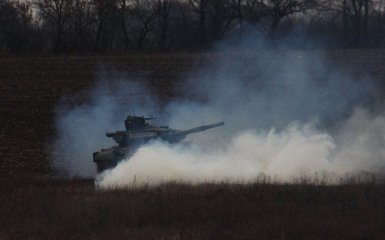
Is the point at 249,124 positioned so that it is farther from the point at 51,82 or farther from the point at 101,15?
the point at 101,15

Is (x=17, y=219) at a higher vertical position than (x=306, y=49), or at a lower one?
lower

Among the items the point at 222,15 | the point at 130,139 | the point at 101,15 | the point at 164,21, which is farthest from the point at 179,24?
the point at 130,139

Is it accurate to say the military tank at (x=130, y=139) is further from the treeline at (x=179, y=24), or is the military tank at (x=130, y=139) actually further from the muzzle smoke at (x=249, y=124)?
the treeline at (x=179, y=24)

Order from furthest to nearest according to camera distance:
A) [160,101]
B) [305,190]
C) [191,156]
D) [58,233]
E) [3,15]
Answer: [3,15] < [160,101] < [191,156] < [305,190] < [58,233]

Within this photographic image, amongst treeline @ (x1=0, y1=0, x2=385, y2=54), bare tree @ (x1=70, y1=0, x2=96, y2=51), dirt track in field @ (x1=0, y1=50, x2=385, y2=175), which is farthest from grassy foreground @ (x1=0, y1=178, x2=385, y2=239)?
bare tree @ (x1=70, y1=0, x2=96, y2=51)

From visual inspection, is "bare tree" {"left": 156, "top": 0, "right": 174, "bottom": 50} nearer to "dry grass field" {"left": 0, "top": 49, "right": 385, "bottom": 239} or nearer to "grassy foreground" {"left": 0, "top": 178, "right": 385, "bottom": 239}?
"dry grass field" {"left": 0, "top": 49, "right": 385, "bottom": 239}

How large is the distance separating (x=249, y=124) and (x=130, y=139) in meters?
10.9

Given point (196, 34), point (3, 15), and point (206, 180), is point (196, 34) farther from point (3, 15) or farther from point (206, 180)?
point (3, 15)

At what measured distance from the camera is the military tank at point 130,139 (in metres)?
20.7

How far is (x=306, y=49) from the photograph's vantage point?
111 ft

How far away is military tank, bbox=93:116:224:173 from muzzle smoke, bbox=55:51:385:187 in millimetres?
279

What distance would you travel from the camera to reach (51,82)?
1633 inches

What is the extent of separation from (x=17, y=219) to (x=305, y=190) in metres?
6.77

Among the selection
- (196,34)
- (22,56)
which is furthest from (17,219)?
(22,56)
